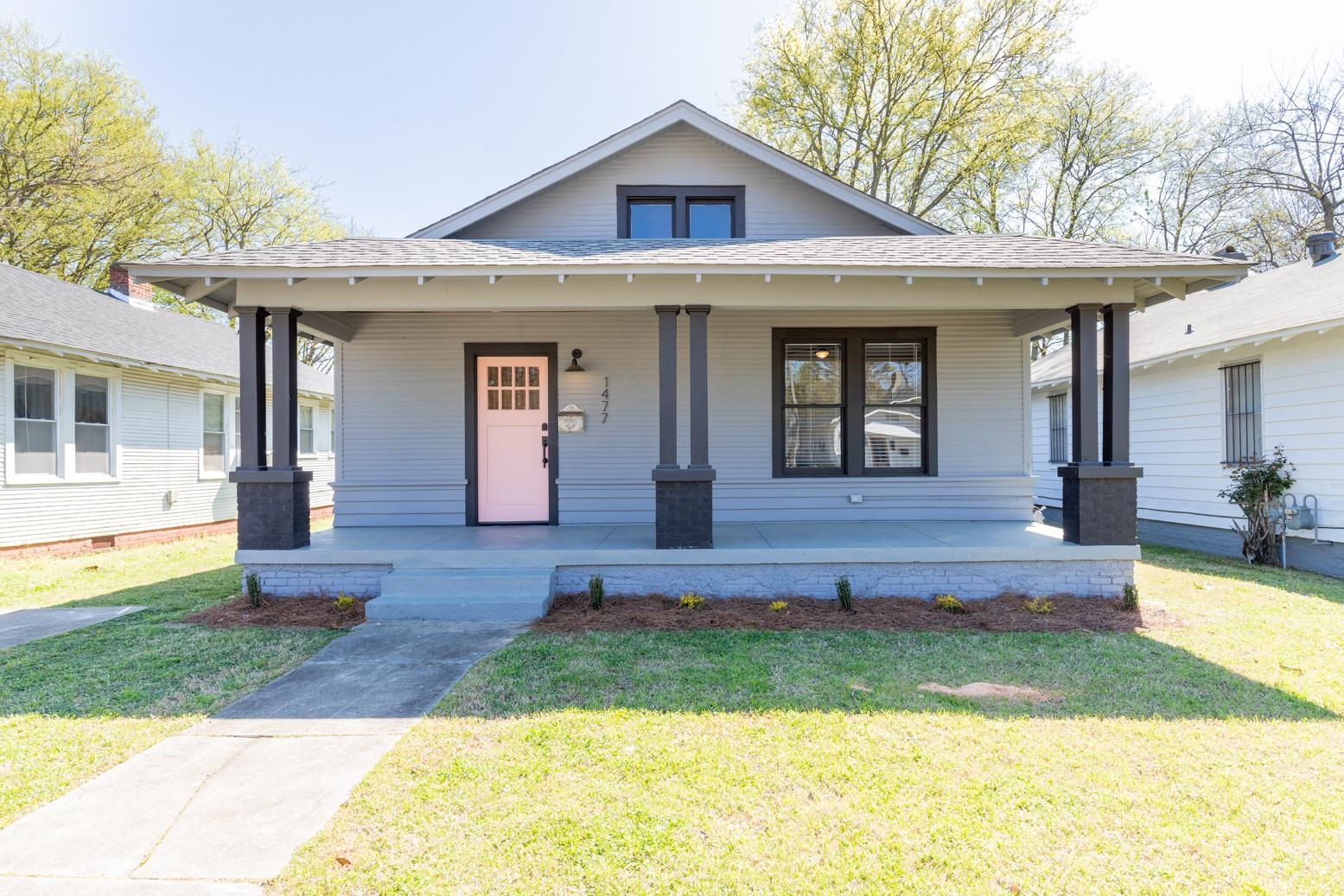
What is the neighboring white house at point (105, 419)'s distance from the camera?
8312 mm

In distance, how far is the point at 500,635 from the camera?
4.88 meters

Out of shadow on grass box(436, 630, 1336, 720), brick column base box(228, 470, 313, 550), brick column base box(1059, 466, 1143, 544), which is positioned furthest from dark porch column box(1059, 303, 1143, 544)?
brick column base box(228, 470, 313, 550)

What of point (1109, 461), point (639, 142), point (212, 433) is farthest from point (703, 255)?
point (212, 433)

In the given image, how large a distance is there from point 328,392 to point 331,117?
11362 mm

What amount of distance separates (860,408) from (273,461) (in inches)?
246

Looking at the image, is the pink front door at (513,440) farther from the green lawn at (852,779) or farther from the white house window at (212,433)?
the white house window at (212,433)

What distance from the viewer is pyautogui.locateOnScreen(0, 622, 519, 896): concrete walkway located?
7.18 feet

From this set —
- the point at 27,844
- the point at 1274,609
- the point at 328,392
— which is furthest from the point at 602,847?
the point at 328,392

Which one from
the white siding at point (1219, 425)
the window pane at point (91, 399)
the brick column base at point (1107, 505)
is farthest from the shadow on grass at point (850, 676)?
the window pane at point (91, 399)

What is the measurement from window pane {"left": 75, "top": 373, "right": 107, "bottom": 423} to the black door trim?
6131mm

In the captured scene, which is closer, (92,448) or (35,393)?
(35,393)

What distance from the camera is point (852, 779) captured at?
107 inches

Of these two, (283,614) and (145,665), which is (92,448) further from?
(145,665)

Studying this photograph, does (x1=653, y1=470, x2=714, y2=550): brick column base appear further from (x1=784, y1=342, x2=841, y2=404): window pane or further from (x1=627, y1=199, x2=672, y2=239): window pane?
(x1=627, y1=199, x2=672, y2=239): window pane
